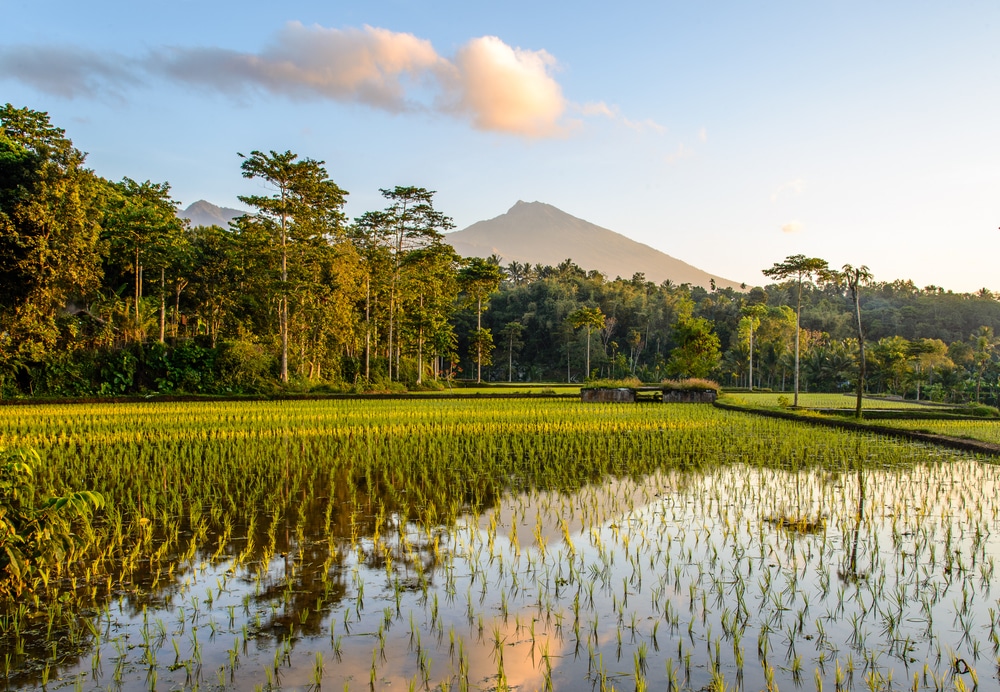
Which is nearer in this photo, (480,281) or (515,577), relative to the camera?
(515,577)

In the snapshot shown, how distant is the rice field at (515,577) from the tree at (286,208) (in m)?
17.3

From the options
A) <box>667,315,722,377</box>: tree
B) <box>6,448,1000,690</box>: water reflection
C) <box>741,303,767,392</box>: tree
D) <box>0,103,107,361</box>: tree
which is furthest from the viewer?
<box>741,303,767,392</box>: tree

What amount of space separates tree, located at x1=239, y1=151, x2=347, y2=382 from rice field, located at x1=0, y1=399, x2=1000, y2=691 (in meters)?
17.3

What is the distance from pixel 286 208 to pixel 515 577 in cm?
2550

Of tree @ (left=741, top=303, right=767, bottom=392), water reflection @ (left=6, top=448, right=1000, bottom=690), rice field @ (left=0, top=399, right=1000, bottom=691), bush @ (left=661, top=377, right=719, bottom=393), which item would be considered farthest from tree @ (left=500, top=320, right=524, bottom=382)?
water reflection @ (left=6, top=448, right=1000, bottom=690)

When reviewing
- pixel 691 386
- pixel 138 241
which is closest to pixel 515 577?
pixel 691 386

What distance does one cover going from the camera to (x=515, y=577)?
499 cm

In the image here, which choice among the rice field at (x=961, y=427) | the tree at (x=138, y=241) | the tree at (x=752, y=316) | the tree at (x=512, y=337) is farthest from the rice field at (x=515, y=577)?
the tree at (x=512, y=337)

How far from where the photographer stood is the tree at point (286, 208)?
87.8 ft

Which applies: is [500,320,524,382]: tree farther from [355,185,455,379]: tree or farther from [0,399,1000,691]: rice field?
[0,399,1000,691]: rice field

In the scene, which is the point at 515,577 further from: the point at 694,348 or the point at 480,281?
the point at 480,281

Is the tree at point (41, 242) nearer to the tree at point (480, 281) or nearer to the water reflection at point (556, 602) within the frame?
the water reflection at point (556, 602)

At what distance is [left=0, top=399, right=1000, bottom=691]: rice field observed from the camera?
141 inches

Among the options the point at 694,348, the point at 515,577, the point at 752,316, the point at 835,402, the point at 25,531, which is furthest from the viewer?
the point at 752,316
